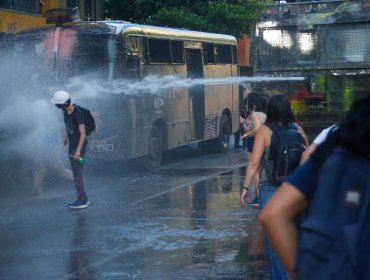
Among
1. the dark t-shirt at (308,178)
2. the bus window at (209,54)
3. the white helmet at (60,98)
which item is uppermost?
the dark t-shirt at (308,178)

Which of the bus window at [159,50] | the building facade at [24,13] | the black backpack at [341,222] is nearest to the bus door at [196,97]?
the bus window at [159,50]

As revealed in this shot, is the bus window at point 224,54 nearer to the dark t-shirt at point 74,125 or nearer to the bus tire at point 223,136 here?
the bus tire at point 223,136

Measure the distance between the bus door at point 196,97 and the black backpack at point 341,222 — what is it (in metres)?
15.7

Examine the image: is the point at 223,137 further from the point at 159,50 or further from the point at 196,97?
the point at 159,50

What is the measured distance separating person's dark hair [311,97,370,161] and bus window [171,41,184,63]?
48.0 ft

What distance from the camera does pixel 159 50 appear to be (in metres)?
16.3

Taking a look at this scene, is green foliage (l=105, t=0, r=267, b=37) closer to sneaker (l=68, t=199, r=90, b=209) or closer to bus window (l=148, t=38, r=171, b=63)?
bus window (l=148, t=38, r=171, b=63)

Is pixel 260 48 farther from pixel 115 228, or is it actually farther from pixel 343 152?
Result: pixel 343 152

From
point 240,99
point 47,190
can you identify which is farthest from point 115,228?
point 240,99

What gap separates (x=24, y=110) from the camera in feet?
45.0

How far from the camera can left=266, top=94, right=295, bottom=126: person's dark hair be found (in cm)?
613

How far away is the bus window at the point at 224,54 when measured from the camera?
2017 centimetres

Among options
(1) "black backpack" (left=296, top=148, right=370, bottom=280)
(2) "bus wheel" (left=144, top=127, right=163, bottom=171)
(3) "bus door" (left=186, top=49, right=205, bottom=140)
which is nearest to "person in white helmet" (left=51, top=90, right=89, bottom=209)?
(2) "bus wheel" (left=144, top=127, right=163, bottom=171)

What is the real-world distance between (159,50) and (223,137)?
4.88 m
